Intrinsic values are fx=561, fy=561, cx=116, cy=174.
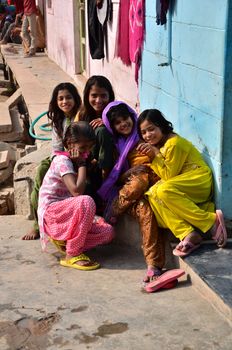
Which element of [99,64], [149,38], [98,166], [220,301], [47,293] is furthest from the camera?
[99,64]

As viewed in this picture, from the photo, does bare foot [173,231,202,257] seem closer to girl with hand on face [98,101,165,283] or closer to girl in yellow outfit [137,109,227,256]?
girl in yellow outfit [137,109,227,256]

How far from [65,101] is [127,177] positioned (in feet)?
3.11

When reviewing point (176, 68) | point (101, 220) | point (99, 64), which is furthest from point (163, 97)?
point (99, 64)

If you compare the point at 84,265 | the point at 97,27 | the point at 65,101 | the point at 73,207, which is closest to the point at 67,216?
the point at 73,207

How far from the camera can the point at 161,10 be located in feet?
14.0

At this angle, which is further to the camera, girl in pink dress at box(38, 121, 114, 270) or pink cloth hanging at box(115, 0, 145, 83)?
pink cloth hanging at box(115, 0, 145, 83)

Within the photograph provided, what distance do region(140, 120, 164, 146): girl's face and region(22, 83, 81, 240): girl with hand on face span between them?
88 centimetres

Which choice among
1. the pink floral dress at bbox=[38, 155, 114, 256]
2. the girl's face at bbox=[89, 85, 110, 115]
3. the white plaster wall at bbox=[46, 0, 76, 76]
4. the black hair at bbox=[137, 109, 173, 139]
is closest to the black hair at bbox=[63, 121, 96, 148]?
the pink floral dress at bbox=[38, 155, 114, 256]

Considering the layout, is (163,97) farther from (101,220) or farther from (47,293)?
(47,293)

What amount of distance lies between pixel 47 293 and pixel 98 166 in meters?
1.07

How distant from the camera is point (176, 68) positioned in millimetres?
4207

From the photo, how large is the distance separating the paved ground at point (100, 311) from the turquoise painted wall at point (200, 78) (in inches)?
31.4

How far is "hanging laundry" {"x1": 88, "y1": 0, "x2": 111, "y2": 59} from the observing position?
7745mm

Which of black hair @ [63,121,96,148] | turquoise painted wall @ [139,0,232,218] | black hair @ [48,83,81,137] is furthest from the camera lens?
black hair @ [48,83,81,137]
